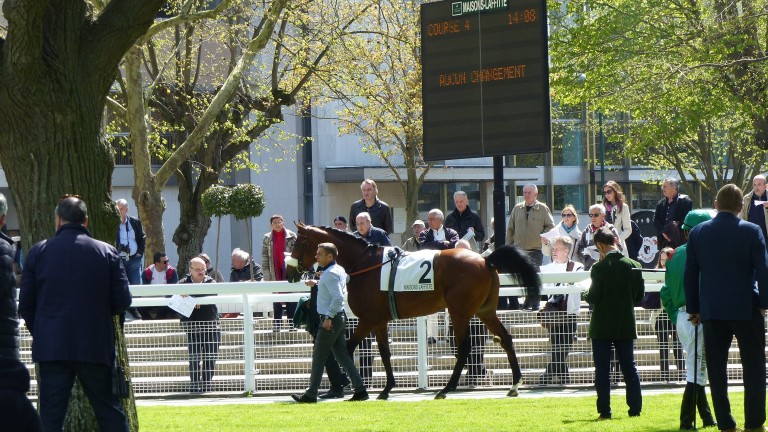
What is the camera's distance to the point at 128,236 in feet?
57.0

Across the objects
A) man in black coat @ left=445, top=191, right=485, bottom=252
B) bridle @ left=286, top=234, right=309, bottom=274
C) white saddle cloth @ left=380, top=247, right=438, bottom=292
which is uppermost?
man in black coat @ left=445, top=191, right=485, bottom=252

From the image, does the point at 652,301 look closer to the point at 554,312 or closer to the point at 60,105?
the point at 554,312

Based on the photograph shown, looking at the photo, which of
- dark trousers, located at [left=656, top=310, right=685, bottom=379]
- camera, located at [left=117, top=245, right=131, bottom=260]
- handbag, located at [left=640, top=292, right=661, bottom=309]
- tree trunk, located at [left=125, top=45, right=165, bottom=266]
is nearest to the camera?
dark trousers, located at [left=656, top=310, right=685, bottom=379]

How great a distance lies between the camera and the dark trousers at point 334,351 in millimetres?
13133

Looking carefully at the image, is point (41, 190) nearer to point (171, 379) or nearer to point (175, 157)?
point (171, 379)

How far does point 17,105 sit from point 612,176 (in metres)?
48.7

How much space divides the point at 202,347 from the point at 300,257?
1638 mm

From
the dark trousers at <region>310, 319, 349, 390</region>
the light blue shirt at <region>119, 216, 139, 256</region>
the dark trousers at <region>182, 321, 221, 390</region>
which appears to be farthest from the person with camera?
the dark trousers at <region>310, 319, 349, 390</region>

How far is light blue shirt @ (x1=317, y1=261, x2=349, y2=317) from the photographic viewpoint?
13.1 meters

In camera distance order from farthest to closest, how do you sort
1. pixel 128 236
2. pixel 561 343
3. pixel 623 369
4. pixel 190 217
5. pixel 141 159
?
pixel 190 217
pixel 141 159
pixel 128 236
pixel 561 343
pixel 623 369

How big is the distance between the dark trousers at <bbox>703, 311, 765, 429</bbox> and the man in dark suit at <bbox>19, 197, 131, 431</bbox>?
4.25 metres

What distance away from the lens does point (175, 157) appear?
2188 centimetres

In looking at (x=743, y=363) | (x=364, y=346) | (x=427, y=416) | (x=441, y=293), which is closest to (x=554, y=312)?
(x=441, y=293)

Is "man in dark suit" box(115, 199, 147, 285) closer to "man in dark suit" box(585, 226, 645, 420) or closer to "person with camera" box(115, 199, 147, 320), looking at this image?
"person with camera" box(115, 199, 147, 320)
